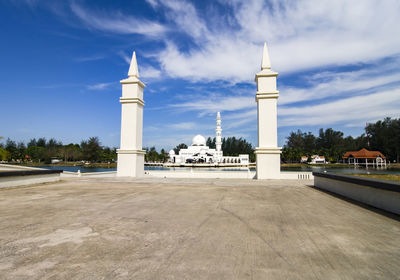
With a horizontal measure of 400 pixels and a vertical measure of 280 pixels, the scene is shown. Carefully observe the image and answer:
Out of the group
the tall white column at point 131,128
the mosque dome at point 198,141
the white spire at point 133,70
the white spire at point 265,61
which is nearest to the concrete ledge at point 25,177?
the tall white column at point 131,128

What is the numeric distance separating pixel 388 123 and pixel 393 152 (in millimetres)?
11481

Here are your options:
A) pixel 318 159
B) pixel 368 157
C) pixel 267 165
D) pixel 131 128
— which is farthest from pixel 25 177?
pixel 318 159

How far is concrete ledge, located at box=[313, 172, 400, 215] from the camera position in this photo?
4.11 meters

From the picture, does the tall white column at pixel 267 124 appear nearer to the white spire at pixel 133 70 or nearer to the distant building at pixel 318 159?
the white spire at pixel 133 70

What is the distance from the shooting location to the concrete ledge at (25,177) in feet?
22.9

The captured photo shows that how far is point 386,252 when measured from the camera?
2.38 metres

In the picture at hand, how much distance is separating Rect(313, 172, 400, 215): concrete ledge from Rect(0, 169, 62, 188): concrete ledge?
10013mm

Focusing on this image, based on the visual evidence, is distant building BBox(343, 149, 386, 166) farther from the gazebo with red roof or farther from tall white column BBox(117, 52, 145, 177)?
tall white column BBox(117, 52, 145, 177)

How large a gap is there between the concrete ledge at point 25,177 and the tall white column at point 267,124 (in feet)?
28.4

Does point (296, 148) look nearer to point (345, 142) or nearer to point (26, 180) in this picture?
point (345, 142)

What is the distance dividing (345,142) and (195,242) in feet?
354

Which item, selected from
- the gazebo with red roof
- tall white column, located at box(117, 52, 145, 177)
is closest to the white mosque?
→ the gazebo with red roof

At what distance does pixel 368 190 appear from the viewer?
16.2ft

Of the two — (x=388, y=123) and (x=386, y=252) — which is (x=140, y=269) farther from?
(x=388, y=123)
